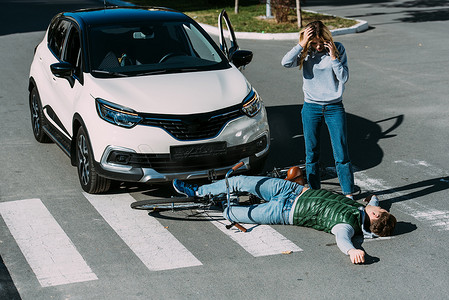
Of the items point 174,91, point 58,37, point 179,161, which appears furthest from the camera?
point 58,37

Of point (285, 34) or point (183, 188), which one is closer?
point (183, 188)

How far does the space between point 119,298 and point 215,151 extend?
2315 millimetres

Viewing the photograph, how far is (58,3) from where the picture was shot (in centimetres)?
2653

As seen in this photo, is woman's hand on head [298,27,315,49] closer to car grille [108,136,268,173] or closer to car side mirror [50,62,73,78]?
car grille [108,136,268,173]

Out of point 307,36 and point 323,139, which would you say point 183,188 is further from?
point 323,139

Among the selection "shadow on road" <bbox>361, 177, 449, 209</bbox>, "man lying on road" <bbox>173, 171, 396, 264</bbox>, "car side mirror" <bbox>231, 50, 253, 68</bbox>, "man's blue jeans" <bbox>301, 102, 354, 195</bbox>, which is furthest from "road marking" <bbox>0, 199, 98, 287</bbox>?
"shadow on road" <bbox>361, 177, 449, 209</bbox>

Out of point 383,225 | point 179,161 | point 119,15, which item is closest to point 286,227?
point 383,225

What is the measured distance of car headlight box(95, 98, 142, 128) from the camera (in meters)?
7.60

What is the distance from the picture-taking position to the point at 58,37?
31.2 feet

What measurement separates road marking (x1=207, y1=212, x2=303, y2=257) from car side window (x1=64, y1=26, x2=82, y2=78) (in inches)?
98.4

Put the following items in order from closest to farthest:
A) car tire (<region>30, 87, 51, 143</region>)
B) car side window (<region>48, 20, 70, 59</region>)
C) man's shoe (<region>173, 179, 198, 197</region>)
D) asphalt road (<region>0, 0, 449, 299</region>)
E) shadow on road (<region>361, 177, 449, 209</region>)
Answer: asphalt road (<region>0, 0, 449, 299</region>)
man's shoe (<region>173, 179, 198, 197</region>)
shadow on road (<region>361, 177, 449, 209</region>)
car side window (<region>48, 20, 70, 59</region>)
car tire (<region>30, 87, 51, 143</region>)

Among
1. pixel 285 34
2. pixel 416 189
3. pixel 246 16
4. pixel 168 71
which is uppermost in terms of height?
pixel 168 71

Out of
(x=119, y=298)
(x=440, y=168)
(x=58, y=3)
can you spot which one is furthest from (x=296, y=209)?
(x=58, y=3)

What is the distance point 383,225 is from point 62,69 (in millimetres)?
3805
